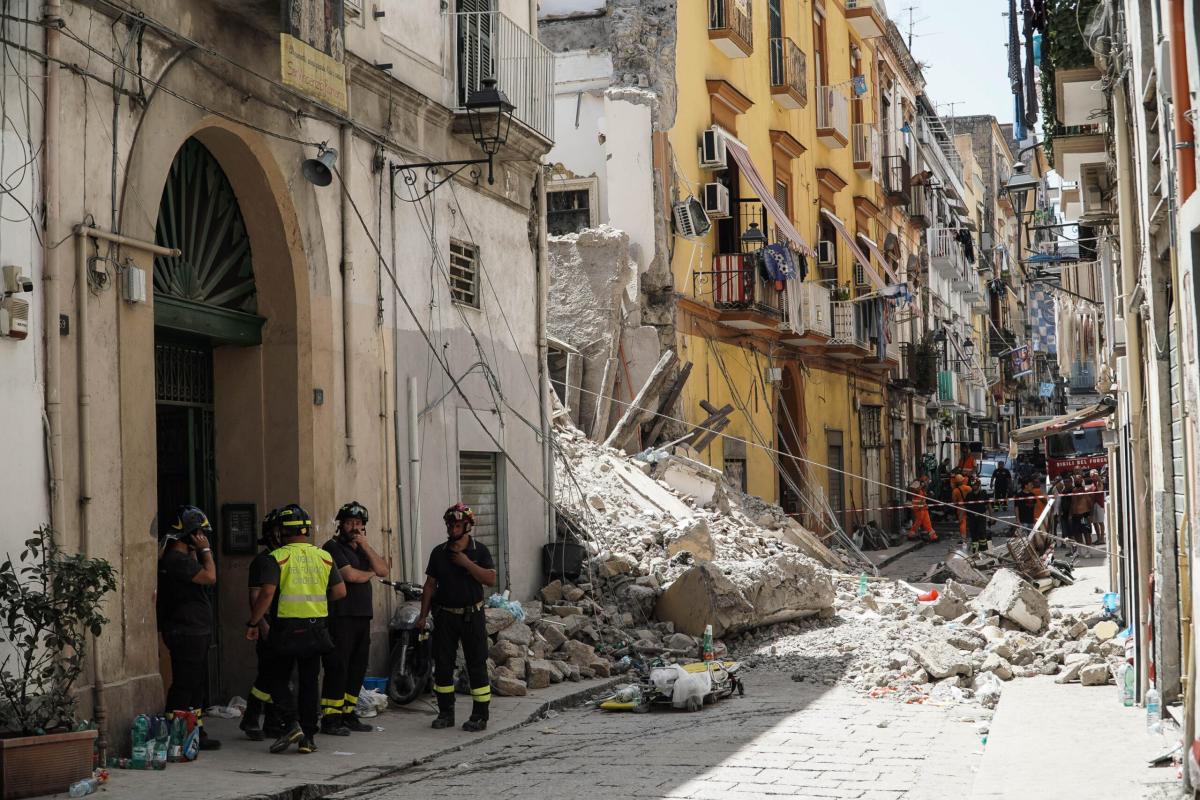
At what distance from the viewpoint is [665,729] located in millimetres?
10320

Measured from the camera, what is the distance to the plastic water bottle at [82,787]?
7453 mm

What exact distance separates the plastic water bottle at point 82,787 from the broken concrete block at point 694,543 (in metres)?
8.72

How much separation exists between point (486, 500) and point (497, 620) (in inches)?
91.8

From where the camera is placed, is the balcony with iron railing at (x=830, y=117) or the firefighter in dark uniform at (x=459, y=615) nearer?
the firefighter in dark uniform at (x=459, y=615)

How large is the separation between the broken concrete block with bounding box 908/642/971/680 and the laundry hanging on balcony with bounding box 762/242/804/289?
40.8 feet

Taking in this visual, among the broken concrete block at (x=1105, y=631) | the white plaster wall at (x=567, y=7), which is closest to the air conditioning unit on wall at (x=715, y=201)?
the white plaster wall at (x=567, y=7)

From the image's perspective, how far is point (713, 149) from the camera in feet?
76.7

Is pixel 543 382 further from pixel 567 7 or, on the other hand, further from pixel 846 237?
pixel 846 237

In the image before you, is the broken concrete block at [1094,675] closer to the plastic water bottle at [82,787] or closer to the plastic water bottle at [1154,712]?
the plastic water bottle at [1154,712]

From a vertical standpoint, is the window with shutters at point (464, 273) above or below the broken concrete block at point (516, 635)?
above

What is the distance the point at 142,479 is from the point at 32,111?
2.34m

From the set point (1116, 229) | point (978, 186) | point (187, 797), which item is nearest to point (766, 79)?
point (1116, 229)

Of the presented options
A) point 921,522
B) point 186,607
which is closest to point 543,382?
point 186,607

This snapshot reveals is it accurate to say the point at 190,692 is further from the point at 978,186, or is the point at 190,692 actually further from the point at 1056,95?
the point at 978,186
